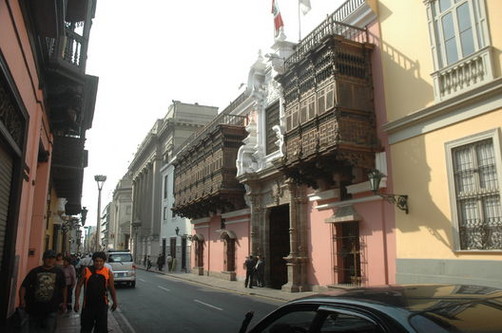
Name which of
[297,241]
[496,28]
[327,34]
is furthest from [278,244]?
[496,28]

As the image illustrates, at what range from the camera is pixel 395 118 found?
14102mm

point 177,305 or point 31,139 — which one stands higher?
point 31,139

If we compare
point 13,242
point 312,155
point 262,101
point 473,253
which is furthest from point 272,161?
point 13,242

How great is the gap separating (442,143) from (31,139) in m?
10.6

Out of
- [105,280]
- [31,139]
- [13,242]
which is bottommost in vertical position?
[105,280]

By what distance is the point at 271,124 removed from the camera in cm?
2223

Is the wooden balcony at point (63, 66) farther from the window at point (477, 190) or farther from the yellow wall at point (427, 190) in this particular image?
the window at point (477, 190)

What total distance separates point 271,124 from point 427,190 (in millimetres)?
10867

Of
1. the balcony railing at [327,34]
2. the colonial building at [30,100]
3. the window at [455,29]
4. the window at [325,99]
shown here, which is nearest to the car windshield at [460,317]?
the colonial building at [30,100]

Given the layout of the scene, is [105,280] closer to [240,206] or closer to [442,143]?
[442,143]

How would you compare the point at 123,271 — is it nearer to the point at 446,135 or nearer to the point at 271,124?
the point at 271,124

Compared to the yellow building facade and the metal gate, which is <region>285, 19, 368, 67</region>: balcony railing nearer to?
the yellow building facade

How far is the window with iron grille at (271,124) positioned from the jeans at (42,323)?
16.1 metres

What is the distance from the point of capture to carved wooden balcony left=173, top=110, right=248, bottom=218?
2550cm
